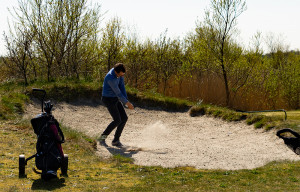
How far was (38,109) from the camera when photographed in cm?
1484

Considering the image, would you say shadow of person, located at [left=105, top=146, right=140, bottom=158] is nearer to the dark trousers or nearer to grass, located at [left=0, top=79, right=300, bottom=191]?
grass, located at [left=0, top=79, right=300, bottom=191]

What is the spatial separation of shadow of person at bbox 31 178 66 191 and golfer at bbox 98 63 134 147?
379cm

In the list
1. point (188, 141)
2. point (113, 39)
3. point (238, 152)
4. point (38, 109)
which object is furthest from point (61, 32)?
point (238, 152)

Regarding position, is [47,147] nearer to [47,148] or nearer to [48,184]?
[47,148]

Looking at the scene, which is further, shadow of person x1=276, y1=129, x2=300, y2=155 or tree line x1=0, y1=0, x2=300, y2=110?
tree line x1=0, y1=0, x2=300, y2=110

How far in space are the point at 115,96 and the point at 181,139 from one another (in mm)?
3084

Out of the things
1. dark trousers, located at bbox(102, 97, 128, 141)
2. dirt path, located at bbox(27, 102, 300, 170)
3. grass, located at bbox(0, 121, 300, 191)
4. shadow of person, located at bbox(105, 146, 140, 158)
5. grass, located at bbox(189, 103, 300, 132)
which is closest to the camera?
grass, located at bbox(0, 121, 300, 191)

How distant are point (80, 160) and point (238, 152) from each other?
14.3ft

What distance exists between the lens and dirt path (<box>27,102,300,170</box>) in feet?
31.0

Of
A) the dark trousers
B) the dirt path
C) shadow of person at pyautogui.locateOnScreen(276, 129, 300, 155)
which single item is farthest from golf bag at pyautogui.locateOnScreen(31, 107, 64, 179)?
shadow of person at pyautogui.locateOnScreen(276, 129, 300, 155)

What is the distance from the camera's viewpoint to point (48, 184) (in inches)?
247

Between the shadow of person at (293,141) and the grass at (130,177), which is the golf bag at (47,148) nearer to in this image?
the grass at (130,177)

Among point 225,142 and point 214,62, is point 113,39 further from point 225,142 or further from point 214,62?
point 225,142

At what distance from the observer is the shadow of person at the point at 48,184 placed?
6.04 m
